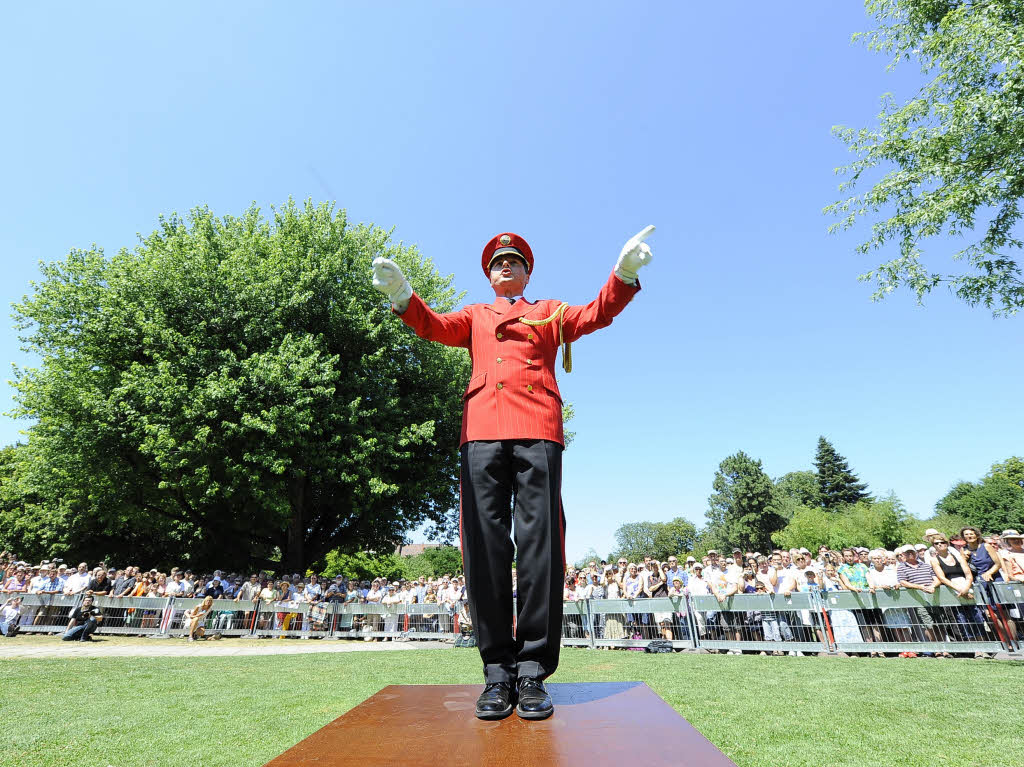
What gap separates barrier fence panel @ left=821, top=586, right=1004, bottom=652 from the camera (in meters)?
7.48

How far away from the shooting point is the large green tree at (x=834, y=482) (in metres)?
69.6

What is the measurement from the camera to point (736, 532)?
62969 mm

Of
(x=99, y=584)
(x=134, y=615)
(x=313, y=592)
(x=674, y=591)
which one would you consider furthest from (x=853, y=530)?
(x=99, y=584)

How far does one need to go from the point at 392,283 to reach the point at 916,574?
9264mm

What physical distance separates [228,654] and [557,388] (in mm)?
10647

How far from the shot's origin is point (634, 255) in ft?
8.58

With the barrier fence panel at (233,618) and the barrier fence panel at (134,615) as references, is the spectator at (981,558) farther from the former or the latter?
the barrier fence panel at (134,615)

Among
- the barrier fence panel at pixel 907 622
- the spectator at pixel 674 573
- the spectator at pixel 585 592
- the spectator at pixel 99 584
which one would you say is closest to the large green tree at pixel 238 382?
the spectator at pixel 99 584

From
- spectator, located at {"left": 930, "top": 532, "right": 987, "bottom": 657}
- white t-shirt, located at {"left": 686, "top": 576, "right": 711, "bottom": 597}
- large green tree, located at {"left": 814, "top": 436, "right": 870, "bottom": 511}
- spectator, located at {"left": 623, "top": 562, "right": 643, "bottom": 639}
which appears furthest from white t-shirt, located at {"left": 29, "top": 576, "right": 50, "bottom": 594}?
large green tree, located at {"left": 814, "top": 436, "right": 870, "bottom": 511}

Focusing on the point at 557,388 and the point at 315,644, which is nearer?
the point at 557,388

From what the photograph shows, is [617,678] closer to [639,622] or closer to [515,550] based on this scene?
[515,550]

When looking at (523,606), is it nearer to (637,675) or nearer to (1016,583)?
(637,675)

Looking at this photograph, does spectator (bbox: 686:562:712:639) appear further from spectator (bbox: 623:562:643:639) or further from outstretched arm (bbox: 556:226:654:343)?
outstretched arm (bbox: 556:226:654:343)

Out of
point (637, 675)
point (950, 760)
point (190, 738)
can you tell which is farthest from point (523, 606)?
point (637, 675)
